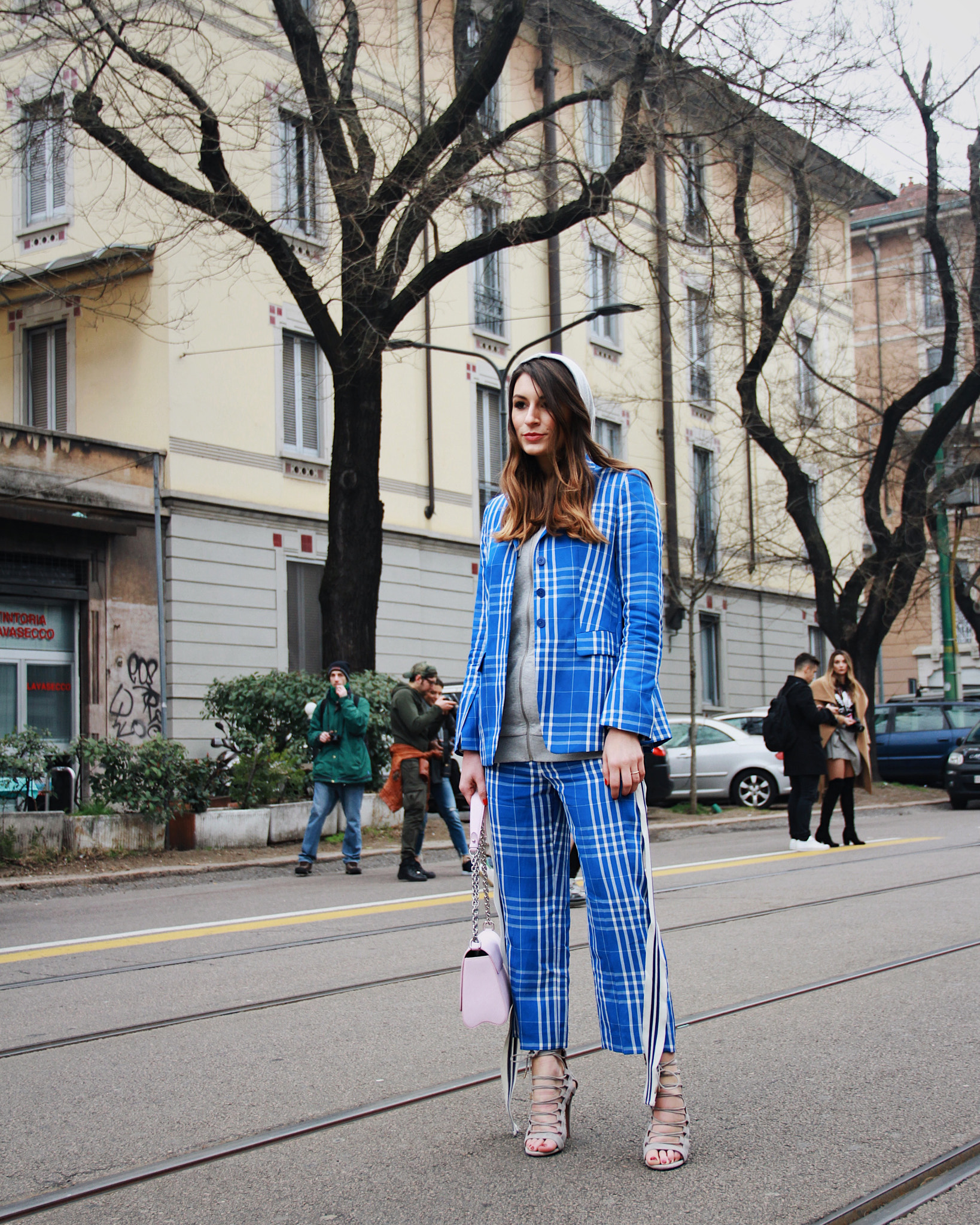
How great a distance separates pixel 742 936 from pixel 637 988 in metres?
4.11

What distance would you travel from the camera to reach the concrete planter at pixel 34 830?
12.4 m

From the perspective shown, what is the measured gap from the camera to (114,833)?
13.2 m

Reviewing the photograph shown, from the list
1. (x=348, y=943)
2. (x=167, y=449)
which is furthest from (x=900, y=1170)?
(x=167, y=449)

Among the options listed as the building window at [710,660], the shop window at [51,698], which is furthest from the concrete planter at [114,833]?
the building window at [710,660]

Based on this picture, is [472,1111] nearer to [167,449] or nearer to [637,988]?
[637,988]

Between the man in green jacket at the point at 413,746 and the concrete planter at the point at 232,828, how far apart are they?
2858mm

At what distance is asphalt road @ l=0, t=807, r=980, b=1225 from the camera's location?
337 cm

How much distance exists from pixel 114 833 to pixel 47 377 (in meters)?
12.0

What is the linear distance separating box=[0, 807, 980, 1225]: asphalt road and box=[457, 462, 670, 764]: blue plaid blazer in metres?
1.07

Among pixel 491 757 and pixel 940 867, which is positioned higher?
pixel 491 757

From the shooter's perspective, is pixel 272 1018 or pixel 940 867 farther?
pixel 940 867

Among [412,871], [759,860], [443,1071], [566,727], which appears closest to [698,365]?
[759,860]

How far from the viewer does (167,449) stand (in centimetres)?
2136

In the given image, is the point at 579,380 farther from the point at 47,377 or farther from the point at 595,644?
the point at 47,377
